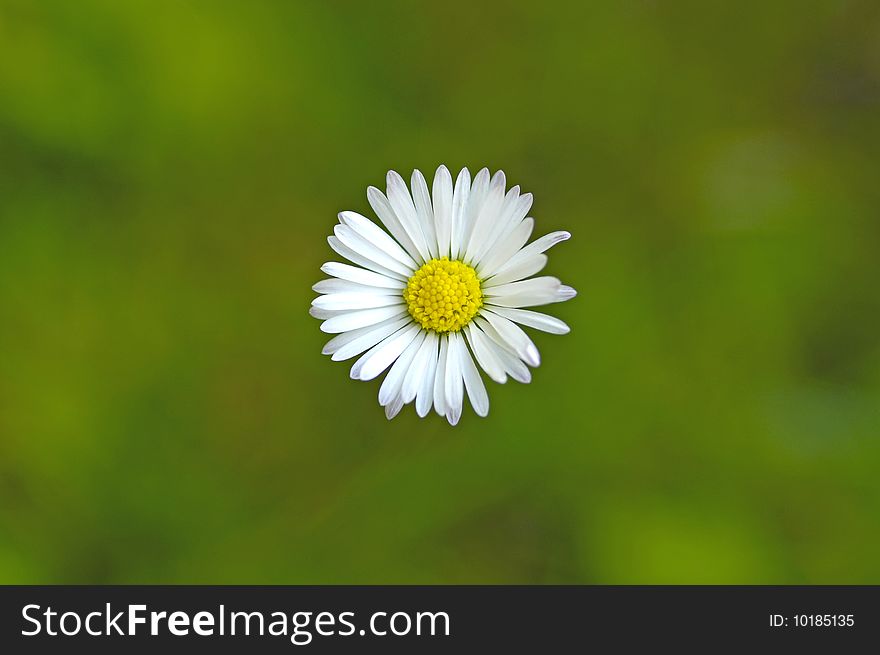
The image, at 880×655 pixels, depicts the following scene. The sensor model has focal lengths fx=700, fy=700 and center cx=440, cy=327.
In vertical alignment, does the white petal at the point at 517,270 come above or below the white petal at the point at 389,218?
below

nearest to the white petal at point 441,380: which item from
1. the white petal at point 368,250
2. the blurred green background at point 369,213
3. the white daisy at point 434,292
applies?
the white daisy at point 434,292

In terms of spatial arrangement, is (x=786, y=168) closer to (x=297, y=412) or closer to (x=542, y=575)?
(x=542, y=575)

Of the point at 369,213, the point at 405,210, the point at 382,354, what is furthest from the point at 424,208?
the point at 369,213

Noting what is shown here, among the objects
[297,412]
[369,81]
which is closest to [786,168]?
[369,81]

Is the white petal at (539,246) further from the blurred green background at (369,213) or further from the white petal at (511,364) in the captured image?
the blurred green background at (369,213)

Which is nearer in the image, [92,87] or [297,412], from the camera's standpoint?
[92,87]

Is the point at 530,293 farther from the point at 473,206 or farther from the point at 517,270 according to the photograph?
the point at 473,206

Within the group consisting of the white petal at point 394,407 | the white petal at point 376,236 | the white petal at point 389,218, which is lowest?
the white petal at point 394,407
